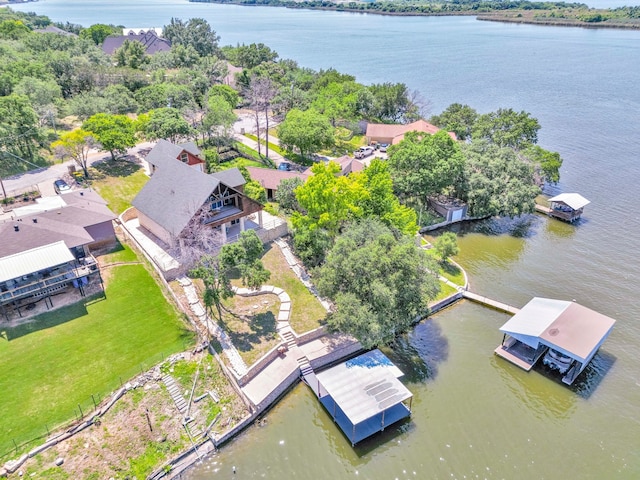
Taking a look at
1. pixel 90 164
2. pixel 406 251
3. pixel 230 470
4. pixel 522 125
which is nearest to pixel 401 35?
pixel 522 125

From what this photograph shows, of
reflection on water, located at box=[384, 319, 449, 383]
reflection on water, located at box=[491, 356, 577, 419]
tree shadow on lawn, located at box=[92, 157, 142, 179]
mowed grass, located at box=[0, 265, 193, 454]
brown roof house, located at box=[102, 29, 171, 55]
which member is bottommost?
reflection on water, located at box=[491, 356, 577, 419]

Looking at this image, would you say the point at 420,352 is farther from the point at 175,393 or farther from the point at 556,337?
the point at 175,393

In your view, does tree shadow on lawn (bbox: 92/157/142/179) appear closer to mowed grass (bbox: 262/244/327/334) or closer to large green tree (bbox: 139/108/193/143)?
large green tree (bbox: 139/108/193/143)

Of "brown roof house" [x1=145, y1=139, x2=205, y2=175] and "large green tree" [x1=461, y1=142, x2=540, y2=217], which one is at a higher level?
"brown roof house" [x1=145, y1=139, x2=205, y2=175]

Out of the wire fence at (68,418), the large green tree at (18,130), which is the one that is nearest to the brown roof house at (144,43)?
the large green tree at (18,130)

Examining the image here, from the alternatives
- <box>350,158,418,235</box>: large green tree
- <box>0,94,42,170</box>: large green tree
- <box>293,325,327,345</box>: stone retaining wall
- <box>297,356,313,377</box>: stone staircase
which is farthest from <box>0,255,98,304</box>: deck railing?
<box>0,94,42,170</box>: large green tree

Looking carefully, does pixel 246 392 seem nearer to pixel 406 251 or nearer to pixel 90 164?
pixel 406 251

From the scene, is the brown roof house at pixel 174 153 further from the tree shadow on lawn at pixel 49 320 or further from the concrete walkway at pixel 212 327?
the tree shadow on lawn at pixel 49 320
